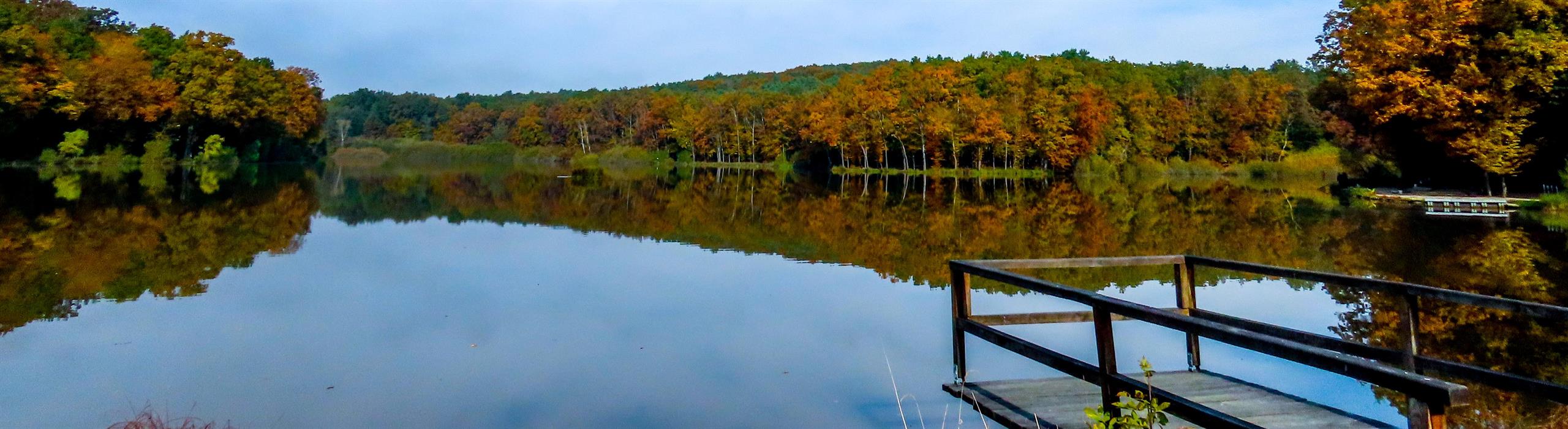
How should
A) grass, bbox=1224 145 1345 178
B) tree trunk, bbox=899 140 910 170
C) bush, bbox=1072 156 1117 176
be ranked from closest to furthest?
grass, bbox=1224 145 1345 178 → bush, bbox=1072 156 1117 176 → tree trunk, bbox=899 140 910 170

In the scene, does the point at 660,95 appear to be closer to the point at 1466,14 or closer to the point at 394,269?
the point at 1466,14

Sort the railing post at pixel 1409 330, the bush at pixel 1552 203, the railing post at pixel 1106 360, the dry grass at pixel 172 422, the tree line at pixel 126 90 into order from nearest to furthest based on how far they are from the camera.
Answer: the railing post at pixel 1106 360 < the dry grass at pixel 172 422 < the railing post at pixel 1409 330 < the bush at pixel 1552 203 < the tree line at pixel 126 90

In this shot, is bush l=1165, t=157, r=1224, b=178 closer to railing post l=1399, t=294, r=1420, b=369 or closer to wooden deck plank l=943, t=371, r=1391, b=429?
wooden deck plank l=943, t=371, r=1391, b=429

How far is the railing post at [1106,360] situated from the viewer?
501 cm

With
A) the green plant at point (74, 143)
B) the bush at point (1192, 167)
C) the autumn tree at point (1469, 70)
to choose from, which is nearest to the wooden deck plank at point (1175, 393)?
the autumn tree at point (1469, 70)

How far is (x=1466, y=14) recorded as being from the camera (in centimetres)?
2606

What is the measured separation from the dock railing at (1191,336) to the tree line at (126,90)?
49641 millimetres

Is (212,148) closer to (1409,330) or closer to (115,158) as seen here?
(115,158)

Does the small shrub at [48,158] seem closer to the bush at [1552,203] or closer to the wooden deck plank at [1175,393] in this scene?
the wooden deck plank at [1175,393]

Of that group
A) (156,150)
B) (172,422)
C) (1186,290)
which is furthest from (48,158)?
(1186,290)

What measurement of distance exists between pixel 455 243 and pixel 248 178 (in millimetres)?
30398

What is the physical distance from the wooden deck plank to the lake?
26 centimetres

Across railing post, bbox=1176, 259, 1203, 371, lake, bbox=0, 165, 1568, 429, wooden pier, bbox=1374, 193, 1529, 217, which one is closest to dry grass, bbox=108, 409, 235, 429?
lake, bbox=0, 165, 1568, 429

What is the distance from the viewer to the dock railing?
3.51m
